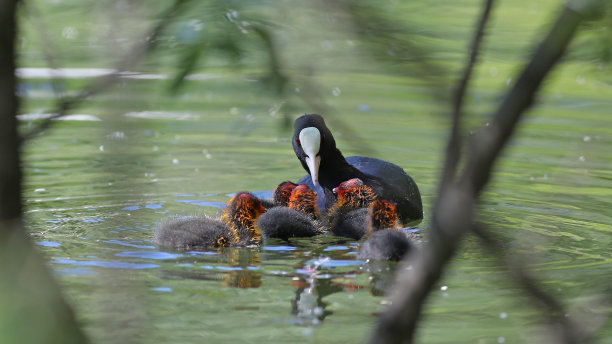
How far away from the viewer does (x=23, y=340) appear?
135 cm

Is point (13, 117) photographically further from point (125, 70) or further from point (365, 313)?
point (365, 313)

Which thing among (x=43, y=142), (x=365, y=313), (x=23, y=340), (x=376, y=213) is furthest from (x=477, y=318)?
(x=43, y=142)

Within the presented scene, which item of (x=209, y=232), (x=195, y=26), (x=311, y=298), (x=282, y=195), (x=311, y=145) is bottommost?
(x=311, y=298)

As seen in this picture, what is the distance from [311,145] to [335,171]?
58cm

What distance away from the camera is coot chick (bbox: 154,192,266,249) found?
17.2 ft

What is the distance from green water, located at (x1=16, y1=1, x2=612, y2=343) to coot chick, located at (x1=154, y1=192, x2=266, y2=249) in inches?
4.3

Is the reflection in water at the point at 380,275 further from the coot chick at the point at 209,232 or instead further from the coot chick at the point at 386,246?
the coot chick at the point at 209,232

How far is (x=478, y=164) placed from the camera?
1449 millimetres

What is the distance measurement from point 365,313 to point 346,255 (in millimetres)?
1144

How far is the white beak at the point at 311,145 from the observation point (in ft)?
19.6

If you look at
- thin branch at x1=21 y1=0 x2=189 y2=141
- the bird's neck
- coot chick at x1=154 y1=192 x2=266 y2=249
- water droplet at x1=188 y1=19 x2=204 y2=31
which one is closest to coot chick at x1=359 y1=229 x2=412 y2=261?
coot chick at x1=154 y1=192 x2=266 y2=249

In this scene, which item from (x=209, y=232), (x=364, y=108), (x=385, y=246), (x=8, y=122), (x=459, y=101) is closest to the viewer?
(x=459, y=101)

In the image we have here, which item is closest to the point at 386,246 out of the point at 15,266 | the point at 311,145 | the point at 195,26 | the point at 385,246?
the point at 385,246

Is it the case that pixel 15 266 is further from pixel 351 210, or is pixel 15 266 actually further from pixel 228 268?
pixel 351 210
